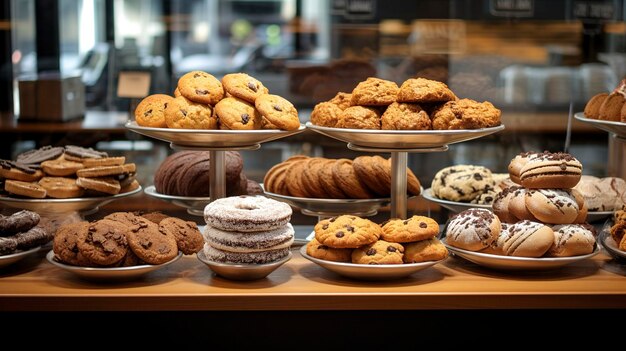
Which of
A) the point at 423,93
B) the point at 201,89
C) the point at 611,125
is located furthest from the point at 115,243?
the point at 611,125

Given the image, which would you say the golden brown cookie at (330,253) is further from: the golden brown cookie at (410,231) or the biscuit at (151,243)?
the biscuit at (151,243)

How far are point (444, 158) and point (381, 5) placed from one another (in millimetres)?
974

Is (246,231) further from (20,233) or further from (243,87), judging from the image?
(20,233)

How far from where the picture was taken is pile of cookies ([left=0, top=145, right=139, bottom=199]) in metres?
2.18

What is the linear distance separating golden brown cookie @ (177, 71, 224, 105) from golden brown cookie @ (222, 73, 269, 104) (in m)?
0.02

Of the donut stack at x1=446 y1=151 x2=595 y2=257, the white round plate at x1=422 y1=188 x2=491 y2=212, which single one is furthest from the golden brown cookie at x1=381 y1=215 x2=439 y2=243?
the white round plate at x1=422 y1=188 x2=491 y2=212

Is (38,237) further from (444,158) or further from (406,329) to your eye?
(444,158)

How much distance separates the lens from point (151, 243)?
1.82m

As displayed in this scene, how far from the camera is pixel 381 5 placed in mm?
4684

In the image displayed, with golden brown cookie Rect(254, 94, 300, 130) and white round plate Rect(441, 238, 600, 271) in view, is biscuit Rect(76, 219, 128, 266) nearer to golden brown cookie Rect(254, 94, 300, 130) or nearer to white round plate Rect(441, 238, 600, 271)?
golden brown cookie Rect(254, 94, 300, 130)

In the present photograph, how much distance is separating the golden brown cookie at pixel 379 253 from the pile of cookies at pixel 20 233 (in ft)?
2.53

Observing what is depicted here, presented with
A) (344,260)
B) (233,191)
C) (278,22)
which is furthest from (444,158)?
(344,260)

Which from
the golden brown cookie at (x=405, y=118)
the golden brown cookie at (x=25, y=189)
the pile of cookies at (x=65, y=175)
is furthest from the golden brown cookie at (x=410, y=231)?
the golden brown cookie at (x=25, y=189)

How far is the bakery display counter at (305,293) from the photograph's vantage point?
1.75 metres
